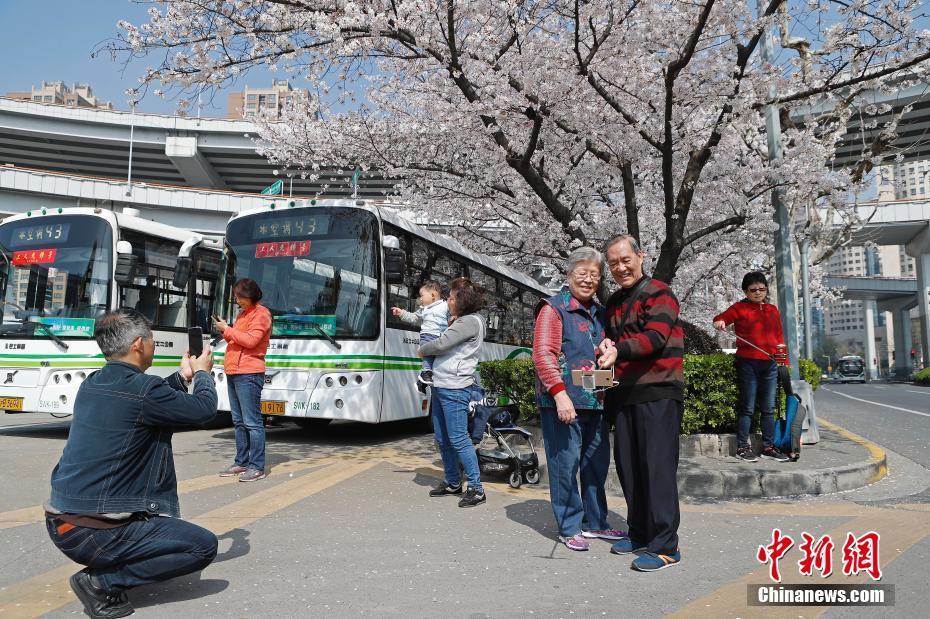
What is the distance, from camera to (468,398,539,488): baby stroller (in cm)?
612

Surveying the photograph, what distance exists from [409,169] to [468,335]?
686 centimetres

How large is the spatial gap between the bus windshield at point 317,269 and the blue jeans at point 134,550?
17.7 ft

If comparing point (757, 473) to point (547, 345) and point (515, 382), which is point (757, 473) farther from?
point (515, 382)

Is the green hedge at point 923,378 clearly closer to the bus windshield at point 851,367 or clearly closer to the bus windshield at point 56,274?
the bus windshield at point 851,367

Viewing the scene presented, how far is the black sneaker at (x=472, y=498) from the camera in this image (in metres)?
5.31

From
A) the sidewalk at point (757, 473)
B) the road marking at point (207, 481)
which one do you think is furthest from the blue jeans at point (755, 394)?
the road marking at point (207, 481)

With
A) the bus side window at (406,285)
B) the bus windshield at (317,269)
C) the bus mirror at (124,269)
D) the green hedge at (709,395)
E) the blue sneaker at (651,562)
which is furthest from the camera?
the bus mirror at (124,269)

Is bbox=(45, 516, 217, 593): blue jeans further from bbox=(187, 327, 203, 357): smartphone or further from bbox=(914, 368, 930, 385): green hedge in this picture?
bbox=(914, 368, 930, 385): green hedge

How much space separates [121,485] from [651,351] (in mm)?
2741

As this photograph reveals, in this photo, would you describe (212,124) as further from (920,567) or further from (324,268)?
(920,567)

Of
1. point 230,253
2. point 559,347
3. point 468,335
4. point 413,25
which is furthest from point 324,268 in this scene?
point 559,347

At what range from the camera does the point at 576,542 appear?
4133 millimetres

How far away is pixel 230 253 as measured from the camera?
9.27 meters

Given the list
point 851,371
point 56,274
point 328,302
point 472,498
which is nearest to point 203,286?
point 56,274
